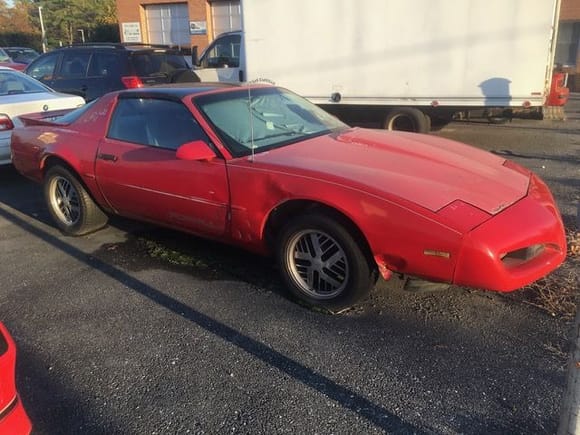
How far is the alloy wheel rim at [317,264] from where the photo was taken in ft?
10.7

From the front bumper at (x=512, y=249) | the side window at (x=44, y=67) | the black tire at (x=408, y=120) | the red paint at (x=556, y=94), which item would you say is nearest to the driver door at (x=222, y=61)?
the side window at (x=44, y=67)

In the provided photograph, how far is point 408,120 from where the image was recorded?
8.94 meters

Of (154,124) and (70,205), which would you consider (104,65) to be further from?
(154,124)

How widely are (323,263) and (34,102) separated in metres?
5.42

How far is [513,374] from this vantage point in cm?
265

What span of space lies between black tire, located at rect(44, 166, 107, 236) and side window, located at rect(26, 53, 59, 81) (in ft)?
19.4

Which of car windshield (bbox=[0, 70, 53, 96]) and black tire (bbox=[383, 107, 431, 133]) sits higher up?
car windshield (bbox=[0, 70, 53, 96])

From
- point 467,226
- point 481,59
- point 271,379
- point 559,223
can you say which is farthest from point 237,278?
point 481,59

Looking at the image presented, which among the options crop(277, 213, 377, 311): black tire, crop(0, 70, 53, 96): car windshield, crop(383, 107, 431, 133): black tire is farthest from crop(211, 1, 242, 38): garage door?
crop(277, 213, 377, 311): black tire

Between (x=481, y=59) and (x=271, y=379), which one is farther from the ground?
(x=481, y=59)

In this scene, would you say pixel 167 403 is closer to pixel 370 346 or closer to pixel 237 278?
pixel 370 346

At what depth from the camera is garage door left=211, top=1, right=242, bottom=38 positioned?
25.4m

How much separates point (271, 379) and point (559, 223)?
197 centimetres

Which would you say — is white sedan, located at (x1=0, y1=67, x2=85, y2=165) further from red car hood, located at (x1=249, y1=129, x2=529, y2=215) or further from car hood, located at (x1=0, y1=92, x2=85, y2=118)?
red car hood, located at (x1=249, y1=129, x2=529, y2=215)
